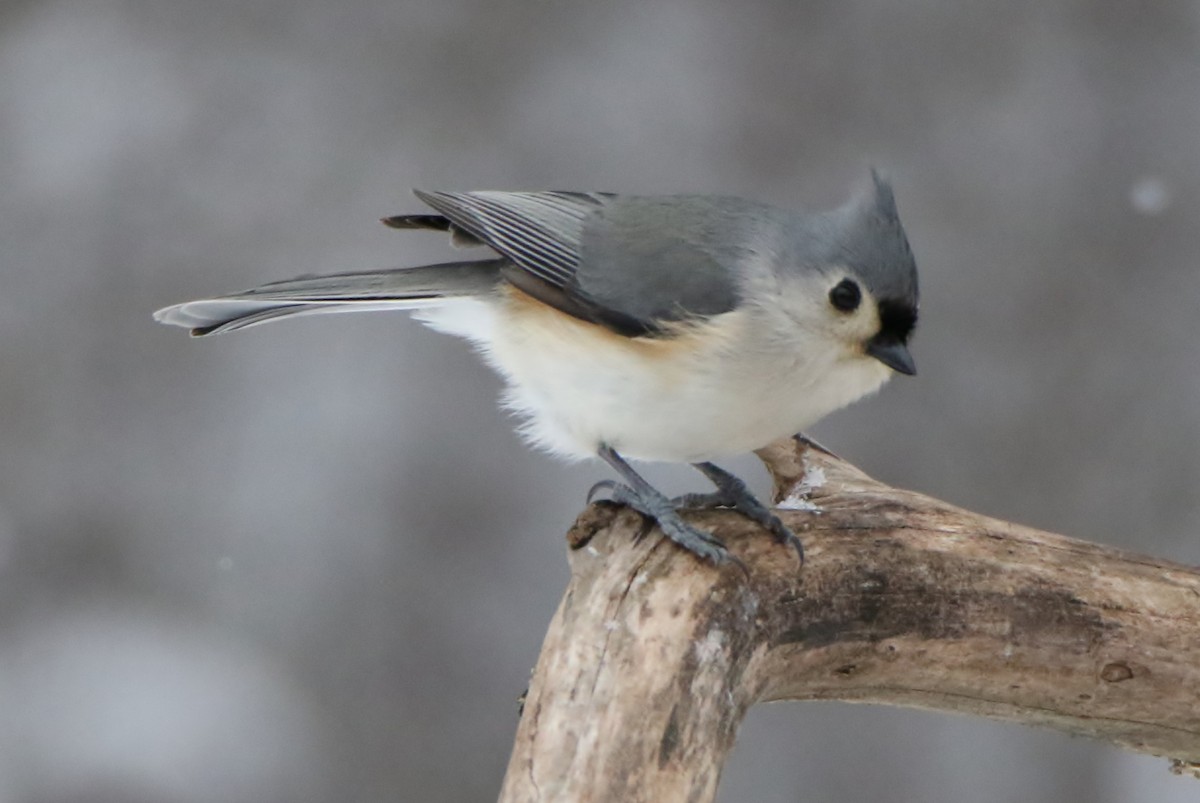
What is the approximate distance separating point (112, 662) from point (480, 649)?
1.02m

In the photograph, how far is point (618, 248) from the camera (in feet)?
8.51

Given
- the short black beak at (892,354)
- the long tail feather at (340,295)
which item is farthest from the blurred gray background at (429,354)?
the short black beak at (892,354)

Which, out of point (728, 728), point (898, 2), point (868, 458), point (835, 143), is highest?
point (898, 2)

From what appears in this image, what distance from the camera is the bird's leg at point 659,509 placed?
227cm

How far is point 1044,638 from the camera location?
7.72 ft

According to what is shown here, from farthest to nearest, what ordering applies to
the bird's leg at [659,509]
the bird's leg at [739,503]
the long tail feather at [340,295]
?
1. the long tail feather at [340,295]
2. the bird's leg at [739,503]
3. the bird's leg at [659,509]

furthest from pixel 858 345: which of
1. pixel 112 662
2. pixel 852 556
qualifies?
pixel 112 662

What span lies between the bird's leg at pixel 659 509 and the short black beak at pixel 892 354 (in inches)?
15.9

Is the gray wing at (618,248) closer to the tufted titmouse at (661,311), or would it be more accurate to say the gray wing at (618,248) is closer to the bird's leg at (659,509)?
the tufted titmouse at (661,311)

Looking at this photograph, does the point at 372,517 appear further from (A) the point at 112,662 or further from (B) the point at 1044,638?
(B) the point at 1044,638

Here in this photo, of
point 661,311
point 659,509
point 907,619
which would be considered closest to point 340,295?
point 661,311

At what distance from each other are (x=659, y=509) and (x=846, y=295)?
18.5 inches

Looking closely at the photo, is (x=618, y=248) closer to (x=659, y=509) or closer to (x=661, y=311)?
(x=661, y=311)

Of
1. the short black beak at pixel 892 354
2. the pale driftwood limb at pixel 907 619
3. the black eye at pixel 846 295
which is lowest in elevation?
the pale driftwood limb at pixel 907 619
